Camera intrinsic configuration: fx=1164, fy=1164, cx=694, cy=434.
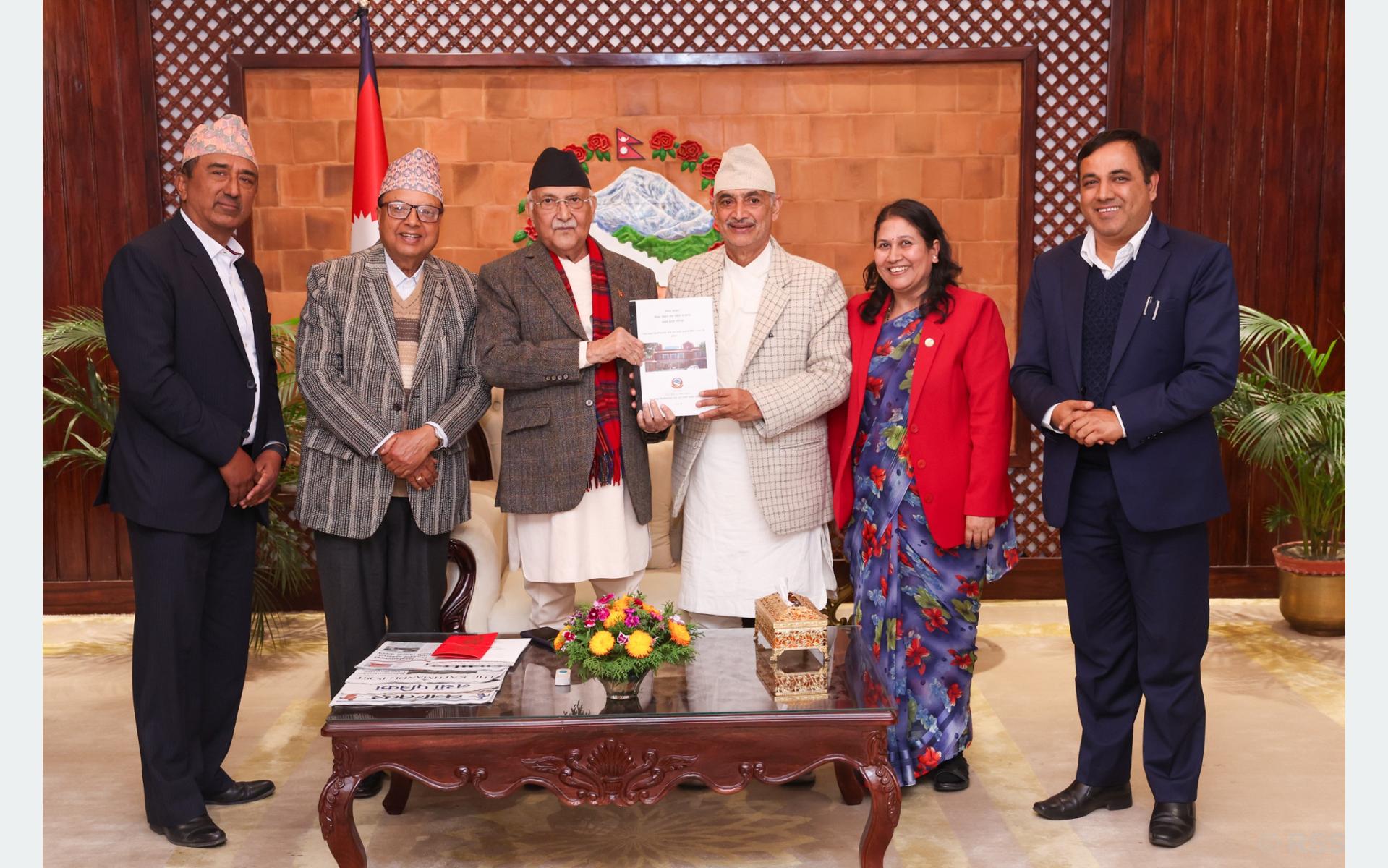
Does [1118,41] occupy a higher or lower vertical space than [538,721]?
higher

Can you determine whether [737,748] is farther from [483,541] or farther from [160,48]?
[160,48]

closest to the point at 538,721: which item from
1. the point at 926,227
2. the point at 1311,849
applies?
the point at 926,227

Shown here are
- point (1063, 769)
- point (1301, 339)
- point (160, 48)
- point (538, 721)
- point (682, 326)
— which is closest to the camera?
point (538, 721)

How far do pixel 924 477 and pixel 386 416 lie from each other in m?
1.52

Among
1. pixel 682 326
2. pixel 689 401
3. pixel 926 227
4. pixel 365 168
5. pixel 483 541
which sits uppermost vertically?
pixel 365 168

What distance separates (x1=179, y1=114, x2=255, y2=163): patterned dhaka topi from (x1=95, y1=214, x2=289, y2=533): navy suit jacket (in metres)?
0.21

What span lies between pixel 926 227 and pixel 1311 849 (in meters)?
1.93

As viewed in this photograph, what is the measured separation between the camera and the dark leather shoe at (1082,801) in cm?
323

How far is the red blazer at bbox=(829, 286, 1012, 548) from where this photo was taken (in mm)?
3195

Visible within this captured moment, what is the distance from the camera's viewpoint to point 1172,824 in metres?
3.06

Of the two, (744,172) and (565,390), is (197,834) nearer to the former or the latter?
(565,390)

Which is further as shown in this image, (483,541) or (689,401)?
(483,541)

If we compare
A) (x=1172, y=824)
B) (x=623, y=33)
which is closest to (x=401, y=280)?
(x=623, y=33)

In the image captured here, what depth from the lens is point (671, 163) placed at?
5453 mm
